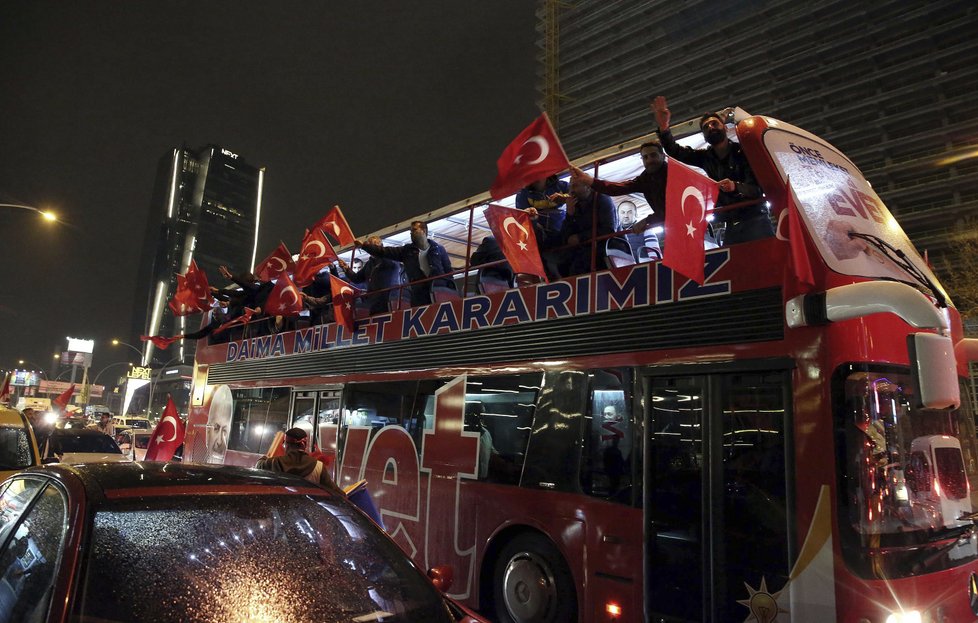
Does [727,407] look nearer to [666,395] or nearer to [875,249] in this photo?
[666,395]

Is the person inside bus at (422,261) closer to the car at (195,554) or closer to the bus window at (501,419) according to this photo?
the bus window at (501,419)

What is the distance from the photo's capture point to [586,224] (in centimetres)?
623

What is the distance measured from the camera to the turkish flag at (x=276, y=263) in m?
10.9

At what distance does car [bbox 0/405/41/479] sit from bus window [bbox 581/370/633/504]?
20.1ft

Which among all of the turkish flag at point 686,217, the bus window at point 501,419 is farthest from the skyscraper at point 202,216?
the turkish flag at point 686,217

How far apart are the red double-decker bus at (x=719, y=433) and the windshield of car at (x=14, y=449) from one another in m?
4.17

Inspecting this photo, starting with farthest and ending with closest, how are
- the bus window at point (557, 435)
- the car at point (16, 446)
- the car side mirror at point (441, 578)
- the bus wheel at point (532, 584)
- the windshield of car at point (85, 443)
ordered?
the windshield of car at point (85, 443) → the car at point (16, 446) → the bus window at point (557, 435) → the bus wheel at point (532, 584) → the car side mirror at point (441, 578)

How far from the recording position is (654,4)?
279 ft

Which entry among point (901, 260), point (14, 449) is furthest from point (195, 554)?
point (14, 449)

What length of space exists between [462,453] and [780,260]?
3.47 m

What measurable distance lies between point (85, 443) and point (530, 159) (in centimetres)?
1362

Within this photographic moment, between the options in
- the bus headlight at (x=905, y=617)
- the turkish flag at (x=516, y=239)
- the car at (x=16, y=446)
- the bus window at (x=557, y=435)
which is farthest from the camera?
the car at (x=16, y=446)

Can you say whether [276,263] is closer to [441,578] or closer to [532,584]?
[532,584]

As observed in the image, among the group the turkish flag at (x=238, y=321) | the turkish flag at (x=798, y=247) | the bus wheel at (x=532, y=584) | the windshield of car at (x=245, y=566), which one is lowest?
the bus wheel at (x=532, y=584)
